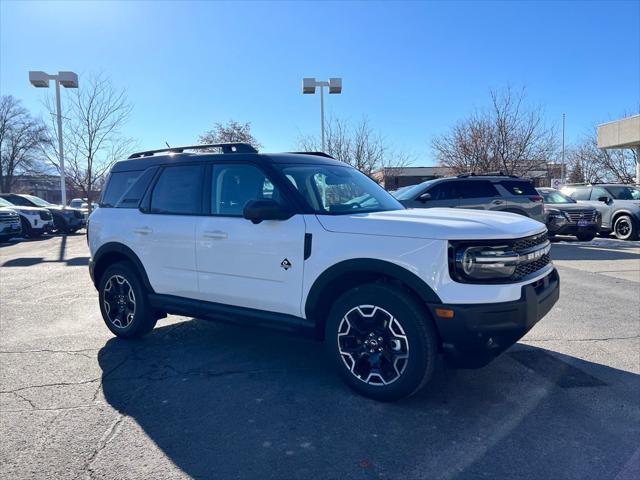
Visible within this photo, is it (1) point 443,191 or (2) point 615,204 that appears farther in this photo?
(2) point 615,204

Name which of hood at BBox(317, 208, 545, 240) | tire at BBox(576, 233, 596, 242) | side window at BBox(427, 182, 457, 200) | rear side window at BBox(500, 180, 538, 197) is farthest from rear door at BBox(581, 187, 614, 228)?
hood at BBox(317, 208, 545, 240)

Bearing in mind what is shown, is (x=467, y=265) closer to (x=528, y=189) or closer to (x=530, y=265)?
(x=530, y=265)

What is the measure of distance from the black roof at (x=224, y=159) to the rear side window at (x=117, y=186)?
A: 6 centimetres

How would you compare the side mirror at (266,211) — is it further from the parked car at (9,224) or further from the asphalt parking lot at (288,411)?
the parked car at (9,224)

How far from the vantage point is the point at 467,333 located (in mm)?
3156

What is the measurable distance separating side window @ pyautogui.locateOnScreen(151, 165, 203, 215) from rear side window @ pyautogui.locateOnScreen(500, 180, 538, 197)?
9.58 metres

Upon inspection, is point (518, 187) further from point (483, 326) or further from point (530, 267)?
point (483, 326)

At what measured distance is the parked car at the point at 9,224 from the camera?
1669cm

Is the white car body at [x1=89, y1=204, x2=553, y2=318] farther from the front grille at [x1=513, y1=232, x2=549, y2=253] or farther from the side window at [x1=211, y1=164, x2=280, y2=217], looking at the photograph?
the side window at [x1=211, y1=164, x2=280, y2=217]

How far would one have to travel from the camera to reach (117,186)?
536 cm

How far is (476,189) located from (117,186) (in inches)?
357

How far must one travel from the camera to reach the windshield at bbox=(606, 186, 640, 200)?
51.2 feet

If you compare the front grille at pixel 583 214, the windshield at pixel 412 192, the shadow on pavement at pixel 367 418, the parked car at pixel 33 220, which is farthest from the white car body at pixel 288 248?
the parked car at pixel 33 220

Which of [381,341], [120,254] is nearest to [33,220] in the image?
[120,254]
